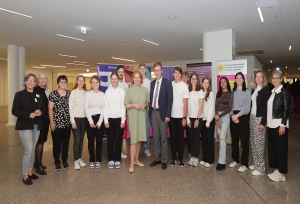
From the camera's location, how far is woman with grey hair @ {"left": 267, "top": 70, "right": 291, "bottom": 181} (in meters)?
3.47

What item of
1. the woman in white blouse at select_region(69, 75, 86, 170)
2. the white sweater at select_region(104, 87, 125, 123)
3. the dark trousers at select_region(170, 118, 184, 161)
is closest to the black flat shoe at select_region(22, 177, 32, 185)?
the woman in white blouse at select_region(69, 75, 86, 170)

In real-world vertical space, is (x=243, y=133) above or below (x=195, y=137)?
above

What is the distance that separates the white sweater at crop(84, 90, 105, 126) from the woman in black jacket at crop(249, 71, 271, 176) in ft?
8.47

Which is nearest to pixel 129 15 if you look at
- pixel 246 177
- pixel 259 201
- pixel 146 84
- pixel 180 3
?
pixel 180 3

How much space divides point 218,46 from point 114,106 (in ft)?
14.9

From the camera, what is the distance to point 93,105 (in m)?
4.25

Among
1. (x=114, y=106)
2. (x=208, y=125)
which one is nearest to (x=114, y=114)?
(x=114, y=106)

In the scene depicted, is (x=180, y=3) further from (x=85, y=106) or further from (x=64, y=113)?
(x=64, y=113)

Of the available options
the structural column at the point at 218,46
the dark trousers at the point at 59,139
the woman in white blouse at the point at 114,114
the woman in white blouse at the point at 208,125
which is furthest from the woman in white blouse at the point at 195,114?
the structural column at the point at 218,46

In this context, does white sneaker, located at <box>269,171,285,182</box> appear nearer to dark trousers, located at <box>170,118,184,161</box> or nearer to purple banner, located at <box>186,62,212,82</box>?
dark trousers, located at <box>170,118,184,161</box>

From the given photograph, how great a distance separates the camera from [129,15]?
5.96 m

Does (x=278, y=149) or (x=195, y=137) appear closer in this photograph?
(x=278, y=149)

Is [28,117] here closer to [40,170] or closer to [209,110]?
[40,170]

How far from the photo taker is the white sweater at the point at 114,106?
13.8ft
